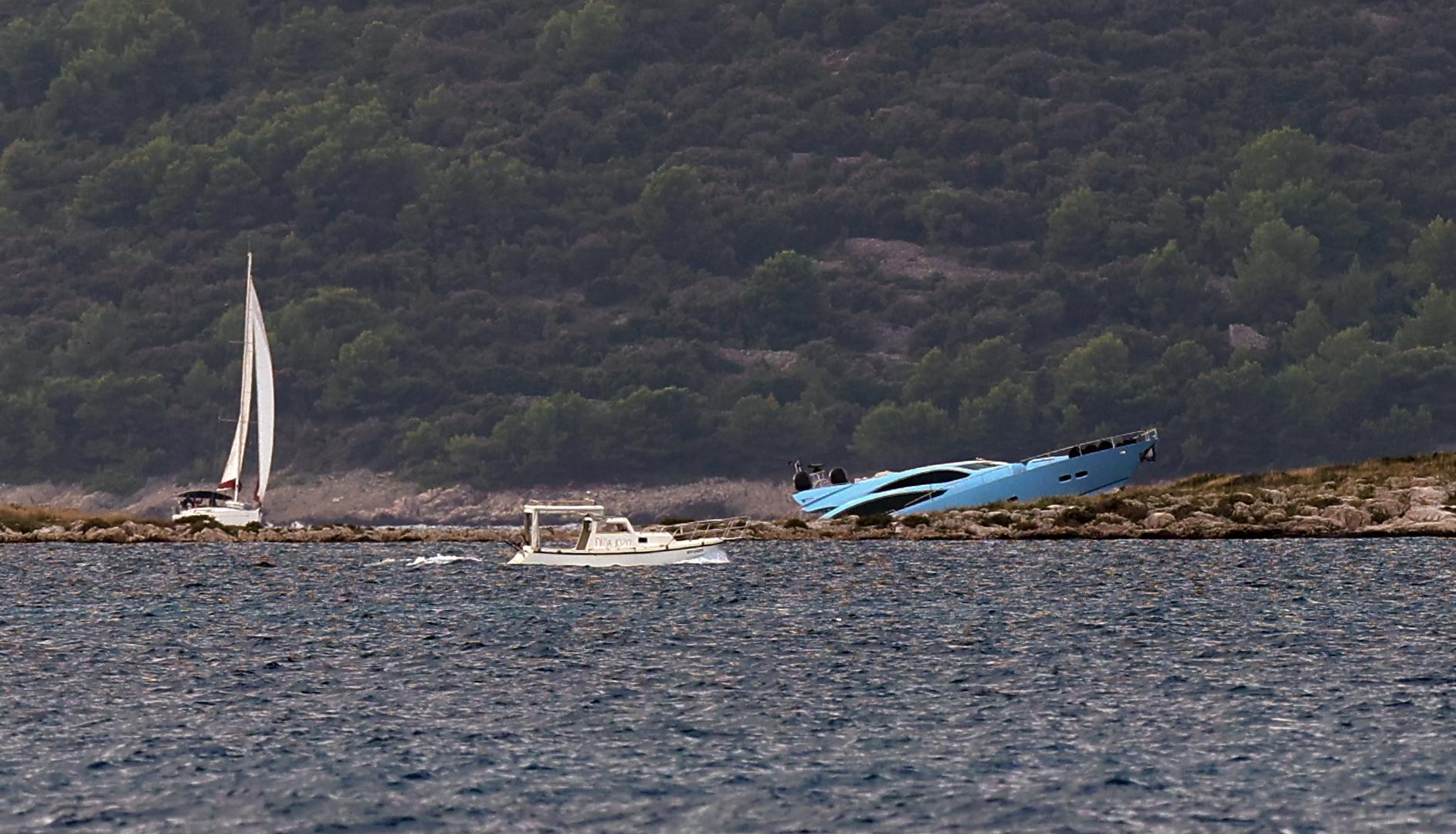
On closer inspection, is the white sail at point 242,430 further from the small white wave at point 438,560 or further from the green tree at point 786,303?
the green tree at point 786,303

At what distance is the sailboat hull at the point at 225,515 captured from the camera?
98.1m

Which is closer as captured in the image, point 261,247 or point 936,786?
point 936,786

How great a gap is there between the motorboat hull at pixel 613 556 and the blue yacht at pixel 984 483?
70.8ft

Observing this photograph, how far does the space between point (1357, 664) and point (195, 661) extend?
22.9m

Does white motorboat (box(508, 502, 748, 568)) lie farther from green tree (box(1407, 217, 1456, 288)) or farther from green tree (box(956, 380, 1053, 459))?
green tree (box(1407, 217, 1456, 288))

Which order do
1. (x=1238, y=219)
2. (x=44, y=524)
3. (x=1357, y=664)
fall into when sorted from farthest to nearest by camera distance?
(x=1238, y=219) → (x=44, y=524) → (x=1357, y=664)

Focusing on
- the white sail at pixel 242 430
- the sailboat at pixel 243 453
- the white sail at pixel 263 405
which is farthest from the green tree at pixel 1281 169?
the white sail at pixel 263 405

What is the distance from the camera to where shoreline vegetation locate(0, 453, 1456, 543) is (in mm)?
76438

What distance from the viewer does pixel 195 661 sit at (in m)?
42.7

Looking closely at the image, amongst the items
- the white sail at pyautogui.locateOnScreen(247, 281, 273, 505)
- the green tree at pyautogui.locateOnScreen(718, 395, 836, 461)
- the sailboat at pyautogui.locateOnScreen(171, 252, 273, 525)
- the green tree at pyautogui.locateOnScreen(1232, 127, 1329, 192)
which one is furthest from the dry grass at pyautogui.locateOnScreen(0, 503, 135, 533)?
the green tree at pyautogui.locateOnScreen(1232, 127, 1329, 192)

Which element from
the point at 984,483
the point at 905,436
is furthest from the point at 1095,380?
the point at 984,483

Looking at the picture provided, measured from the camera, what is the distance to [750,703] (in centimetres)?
3534

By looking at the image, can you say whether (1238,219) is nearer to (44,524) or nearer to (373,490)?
(373,490)

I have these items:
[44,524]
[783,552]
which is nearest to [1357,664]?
[783,552]
